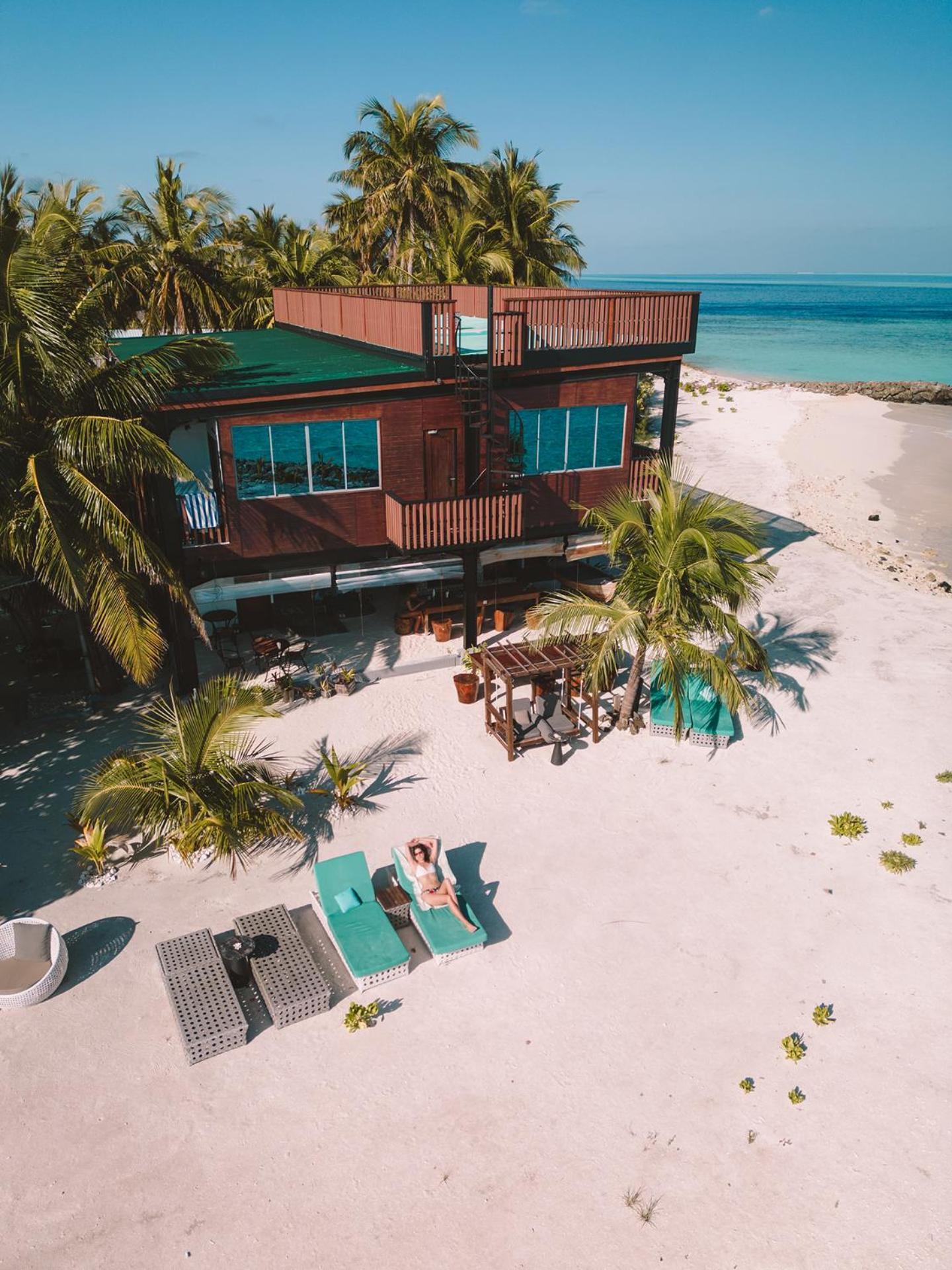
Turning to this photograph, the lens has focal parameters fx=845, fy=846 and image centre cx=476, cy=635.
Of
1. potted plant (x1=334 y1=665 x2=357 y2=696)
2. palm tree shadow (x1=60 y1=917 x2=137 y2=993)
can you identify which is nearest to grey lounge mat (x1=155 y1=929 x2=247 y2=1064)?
palm tree shadow (x1=60 y1=917 x2=137 y2=993)

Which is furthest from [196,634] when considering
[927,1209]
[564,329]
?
[927,1209]

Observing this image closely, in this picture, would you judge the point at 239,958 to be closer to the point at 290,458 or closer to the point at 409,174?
the point at 290,458

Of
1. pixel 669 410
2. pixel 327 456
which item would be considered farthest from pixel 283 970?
pixel 669 410

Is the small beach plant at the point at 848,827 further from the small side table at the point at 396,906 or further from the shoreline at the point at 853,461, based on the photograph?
the shoreline at the point at 853,461

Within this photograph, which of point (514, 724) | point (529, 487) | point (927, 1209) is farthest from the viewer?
point (529, 487)

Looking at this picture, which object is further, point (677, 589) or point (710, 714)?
point (710, 714)

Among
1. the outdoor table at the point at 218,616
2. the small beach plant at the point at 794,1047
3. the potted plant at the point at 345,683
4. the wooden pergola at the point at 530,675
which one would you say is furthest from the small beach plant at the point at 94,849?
the small beach plant at the point at 794,1047

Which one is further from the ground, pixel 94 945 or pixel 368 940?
pixel 368 940

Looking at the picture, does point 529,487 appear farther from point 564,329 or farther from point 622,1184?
point 622,1184
